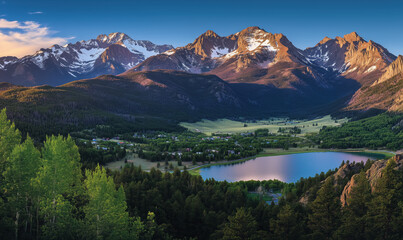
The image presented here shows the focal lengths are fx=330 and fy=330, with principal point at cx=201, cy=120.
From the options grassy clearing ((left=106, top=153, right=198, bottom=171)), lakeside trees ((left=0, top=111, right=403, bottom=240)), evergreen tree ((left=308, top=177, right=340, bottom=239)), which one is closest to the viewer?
lakeside trees ((left=0, top=111, right=403, bottom=240))

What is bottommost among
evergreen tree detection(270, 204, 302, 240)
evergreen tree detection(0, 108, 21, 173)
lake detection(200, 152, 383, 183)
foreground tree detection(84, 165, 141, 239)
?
lake detection(200, 152, 383, 183)

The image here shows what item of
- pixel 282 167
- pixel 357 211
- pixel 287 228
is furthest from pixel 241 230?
pixel 282 167

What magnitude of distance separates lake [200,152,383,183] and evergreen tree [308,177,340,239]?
53.9m

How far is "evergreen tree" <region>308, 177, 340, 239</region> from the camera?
49.2 meters

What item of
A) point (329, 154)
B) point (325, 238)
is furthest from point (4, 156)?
point (329, 154)

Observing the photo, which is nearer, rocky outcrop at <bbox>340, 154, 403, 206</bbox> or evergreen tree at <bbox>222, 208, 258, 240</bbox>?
evergreen tree at <bbox>222, 208, 258, 240</bbox>

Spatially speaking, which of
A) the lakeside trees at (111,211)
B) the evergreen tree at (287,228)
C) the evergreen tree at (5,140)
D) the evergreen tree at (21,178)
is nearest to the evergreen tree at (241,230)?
the lakeside trees at (111,211)

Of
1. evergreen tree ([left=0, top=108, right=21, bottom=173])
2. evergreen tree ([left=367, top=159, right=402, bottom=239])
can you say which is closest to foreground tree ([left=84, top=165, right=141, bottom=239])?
evergreen tree ([left=0, top=108, right=21, bottom=173])

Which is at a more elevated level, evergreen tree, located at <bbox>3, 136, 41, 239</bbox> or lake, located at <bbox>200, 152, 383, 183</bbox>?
evergreen tree, located at <bbox>3, 136, 41, 239</bbox>

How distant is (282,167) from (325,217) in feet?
259

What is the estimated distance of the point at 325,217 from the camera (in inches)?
2004

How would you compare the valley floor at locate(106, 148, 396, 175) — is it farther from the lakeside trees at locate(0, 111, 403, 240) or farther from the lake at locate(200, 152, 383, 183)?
Answer: the lakeside trees at locate(0, 111, 403, 240)

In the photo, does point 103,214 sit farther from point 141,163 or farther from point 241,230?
point 141,163

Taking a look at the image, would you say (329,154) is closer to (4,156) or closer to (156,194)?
(156,194)
